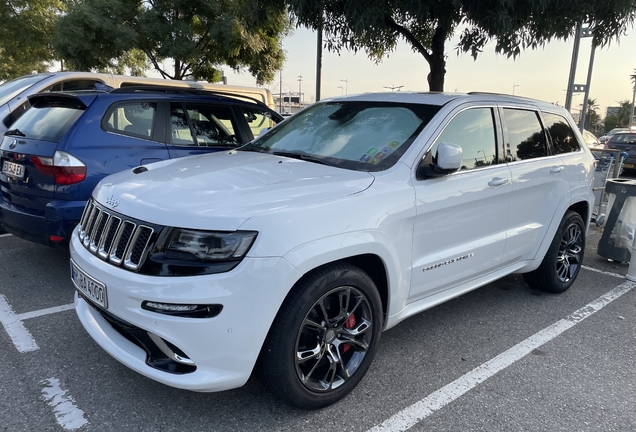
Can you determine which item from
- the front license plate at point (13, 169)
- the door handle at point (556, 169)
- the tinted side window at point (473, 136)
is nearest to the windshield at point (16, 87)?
the front license plate at point (13, 169)

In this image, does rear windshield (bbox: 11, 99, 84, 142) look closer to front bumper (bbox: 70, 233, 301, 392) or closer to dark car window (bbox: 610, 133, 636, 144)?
front bumper (bbox: 70, 233, 301, 392)

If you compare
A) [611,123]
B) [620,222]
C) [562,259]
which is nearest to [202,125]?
[562,259]

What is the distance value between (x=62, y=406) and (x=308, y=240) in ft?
5.37

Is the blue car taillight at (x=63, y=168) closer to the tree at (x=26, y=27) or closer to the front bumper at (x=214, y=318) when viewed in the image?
the front bumper at (x=214, y=318)

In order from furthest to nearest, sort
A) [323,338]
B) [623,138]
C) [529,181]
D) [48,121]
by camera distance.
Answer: [623,138] < [48,121] < [529,181] < [323,338]

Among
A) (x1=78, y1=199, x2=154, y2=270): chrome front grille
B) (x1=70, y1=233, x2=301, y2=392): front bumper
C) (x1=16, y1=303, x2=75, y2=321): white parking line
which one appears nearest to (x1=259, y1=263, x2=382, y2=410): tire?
(x1=70, y1=233, x2=301, y2=392): front bumper

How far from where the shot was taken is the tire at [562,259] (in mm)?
4434

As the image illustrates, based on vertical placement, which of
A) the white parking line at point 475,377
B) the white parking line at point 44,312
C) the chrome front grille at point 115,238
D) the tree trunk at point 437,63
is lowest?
the white parking line at point 475,377

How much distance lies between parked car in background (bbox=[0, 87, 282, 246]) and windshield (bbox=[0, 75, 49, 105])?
2688 millimetres

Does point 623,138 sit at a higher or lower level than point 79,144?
lower

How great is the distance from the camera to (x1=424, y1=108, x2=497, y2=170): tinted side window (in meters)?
3.38

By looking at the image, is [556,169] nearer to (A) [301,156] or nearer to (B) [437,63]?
(A) [301,156]

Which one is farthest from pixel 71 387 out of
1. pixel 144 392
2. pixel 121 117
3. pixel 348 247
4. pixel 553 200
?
pixel 553 200

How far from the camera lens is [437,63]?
7.75m
